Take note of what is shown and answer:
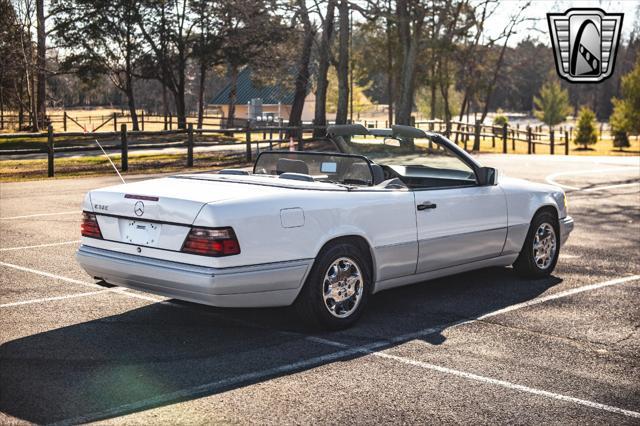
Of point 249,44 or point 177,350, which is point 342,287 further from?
point 249,44

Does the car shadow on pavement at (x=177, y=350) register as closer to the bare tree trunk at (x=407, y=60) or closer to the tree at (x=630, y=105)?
the bare tree trunk at (x=407, y=60)

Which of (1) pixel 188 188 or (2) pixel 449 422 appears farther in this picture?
→ (1) pixel 188 188

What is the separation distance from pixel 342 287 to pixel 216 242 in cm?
Answer: 110

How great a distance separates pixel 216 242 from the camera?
5609 millimetres

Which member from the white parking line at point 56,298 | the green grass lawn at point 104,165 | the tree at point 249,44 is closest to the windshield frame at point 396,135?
the white parking line at point 56,298

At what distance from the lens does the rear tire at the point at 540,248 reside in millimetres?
8180

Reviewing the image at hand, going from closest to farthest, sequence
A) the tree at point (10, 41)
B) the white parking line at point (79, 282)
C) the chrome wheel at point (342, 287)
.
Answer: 1. the chrome wheel at point (342, 287)
2. the white parking line at point (79, 282)
3. the tree at point (10, 41)

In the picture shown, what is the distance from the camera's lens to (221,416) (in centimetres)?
450

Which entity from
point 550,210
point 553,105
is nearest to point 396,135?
point 550,210

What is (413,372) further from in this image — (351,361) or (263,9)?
(263,9)

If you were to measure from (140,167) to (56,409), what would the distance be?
2083 centimetres

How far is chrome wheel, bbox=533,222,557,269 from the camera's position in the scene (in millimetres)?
8242

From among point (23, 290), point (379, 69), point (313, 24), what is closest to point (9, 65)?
point (313, 24)

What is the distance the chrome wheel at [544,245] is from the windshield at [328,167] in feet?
7.18
